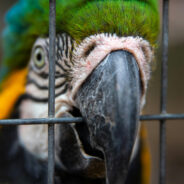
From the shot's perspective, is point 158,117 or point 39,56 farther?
point 39,56

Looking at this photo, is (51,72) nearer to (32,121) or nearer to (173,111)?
(32,121)

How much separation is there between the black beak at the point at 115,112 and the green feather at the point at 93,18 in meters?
0.09

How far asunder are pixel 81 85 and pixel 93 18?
0.63 ft

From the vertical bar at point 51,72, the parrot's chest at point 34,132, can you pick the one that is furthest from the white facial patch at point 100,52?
the parrot's chest at point 34,132

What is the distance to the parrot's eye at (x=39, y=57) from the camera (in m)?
1.00

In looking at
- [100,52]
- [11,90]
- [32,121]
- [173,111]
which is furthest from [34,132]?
[173,111]

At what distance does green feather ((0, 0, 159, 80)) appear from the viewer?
2.50 feet

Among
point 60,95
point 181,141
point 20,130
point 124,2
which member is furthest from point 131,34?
point 181,141

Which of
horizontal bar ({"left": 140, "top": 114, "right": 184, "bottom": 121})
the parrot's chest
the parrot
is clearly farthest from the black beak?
the parrot's chest

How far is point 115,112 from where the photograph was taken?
678 mm

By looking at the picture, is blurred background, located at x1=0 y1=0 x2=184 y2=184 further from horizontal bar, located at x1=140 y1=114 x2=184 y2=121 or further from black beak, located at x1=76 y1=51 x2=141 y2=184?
black beak, located at x1=76 y1=51 x2=141 y2=184

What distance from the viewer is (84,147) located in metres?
0.82

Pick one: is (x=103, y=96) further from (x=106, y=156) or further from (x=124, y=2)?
(x=124, y=2)

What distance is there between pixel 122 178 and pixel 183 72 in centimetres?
234
